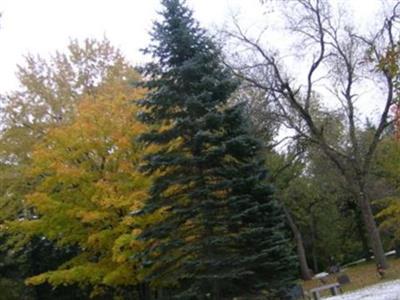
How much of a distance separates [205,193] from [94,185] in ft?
13.5

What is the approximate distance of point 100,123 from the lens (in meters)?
18.9

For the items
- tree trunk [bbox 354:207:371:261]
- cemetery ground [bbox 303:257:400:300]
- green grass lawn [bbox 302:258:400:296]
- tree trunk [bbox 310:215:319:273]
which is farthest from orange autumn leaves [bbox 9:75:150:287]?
tree trunk [bbox 354:207:371:261]

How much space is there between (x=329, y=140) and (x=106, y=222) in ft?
42.4

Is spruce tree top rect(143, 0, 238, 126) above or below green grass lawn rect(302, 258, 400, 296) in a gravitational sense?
above

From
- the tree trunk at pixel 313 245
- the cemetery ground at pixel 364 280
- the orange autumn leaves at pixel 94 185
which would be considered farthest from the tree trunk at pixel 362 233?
the orange autumn leaves at pixel 94 185

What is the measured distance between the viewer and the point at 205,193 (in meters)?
16.1

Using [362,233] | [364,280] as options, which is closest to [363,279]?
[364,280]

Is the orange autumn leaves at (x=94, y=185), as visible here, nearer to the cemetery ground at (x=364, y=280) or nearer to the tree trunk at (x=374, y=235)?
the cemetery ground at (x=364, y=280)

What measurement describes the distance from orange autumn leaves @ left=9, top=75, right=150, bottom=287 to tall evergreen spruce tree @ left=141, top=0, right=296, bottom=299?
1434 mm

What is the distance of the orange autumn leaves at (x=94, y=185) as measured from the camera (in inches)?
708

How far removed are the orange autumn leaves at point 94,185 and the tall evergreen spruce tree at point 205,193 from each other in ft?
4.70

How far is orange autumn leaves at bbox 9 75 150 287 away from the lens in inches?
708

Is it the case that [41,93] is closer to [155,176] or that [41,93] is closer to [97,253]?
[97,253]

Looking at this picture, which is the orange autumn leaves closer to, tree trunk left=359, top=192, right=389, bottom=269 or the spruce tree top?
the spruce tree top
